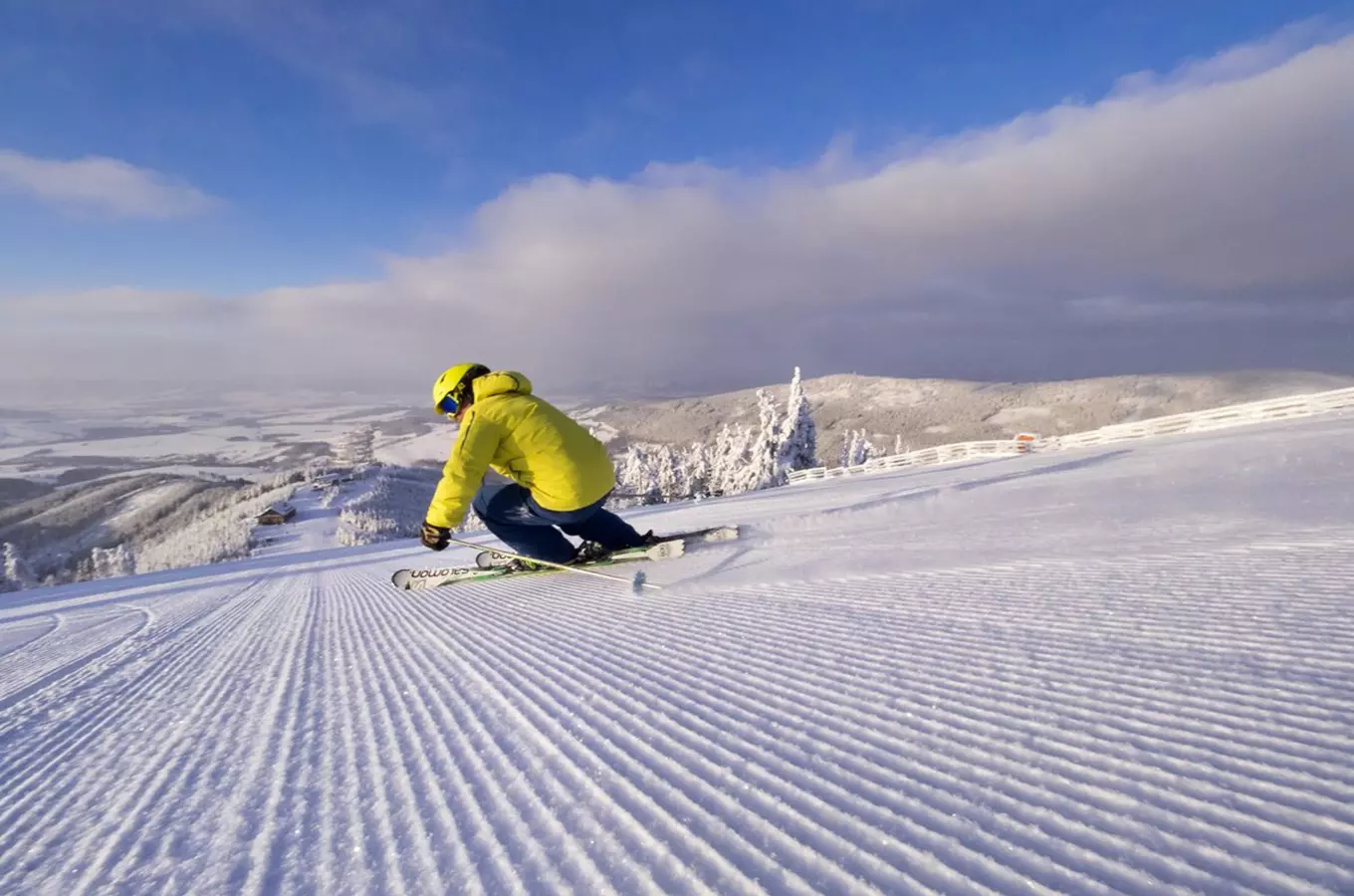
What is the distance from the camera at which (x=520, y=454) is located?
4.62 meters

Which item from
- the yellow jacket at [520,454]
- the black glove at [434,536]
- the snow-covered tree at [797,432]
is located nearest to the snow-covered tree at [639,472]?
the snow-covered tree at [797,432]

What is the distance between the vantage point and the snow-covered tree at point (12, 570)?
168 feet

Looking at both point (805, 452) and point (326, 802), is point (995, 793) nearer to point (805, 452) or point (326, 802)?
point (326, 802)

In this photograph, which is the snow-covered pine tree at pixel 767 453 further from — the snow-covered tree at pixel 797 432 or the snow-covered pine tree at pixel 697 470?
the snow-covered pine tree at pixel 697 470

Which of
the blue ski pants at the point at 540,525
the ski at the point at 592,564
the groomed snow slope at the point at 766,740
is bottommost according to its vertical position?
the groomed snow slope at the point at 766,740

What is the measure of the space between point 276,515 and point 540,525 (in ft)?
276

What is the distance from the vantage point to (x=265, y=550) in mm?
63031

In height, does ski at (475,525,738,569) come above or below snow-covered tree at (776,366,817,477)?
→ below

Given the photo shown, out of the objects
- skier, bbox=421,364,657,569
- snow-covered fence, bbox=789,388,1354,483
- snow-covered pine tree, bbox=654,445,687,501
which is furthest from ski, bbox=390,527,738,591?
snow-covered pine tree, bbox=654,445,687,501

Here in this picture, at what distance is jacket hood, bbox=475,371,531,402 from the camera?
4457 millimetres

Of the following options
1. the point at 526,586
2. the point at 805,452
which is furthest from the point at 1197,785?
the point at 805,452

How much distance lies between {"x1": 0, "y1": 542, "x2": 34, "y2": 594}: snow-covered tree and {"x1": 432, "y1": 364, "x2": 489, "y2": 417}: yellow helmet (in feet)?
222

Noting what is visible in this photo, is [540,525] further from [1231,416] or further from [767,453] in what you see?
[767,453]

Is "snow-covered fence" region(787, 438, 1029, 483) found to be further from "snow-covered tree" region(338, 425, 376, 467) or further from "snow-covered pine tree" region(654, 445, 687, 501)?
"snow-covered tree" region(338, 425, 376, 467)
